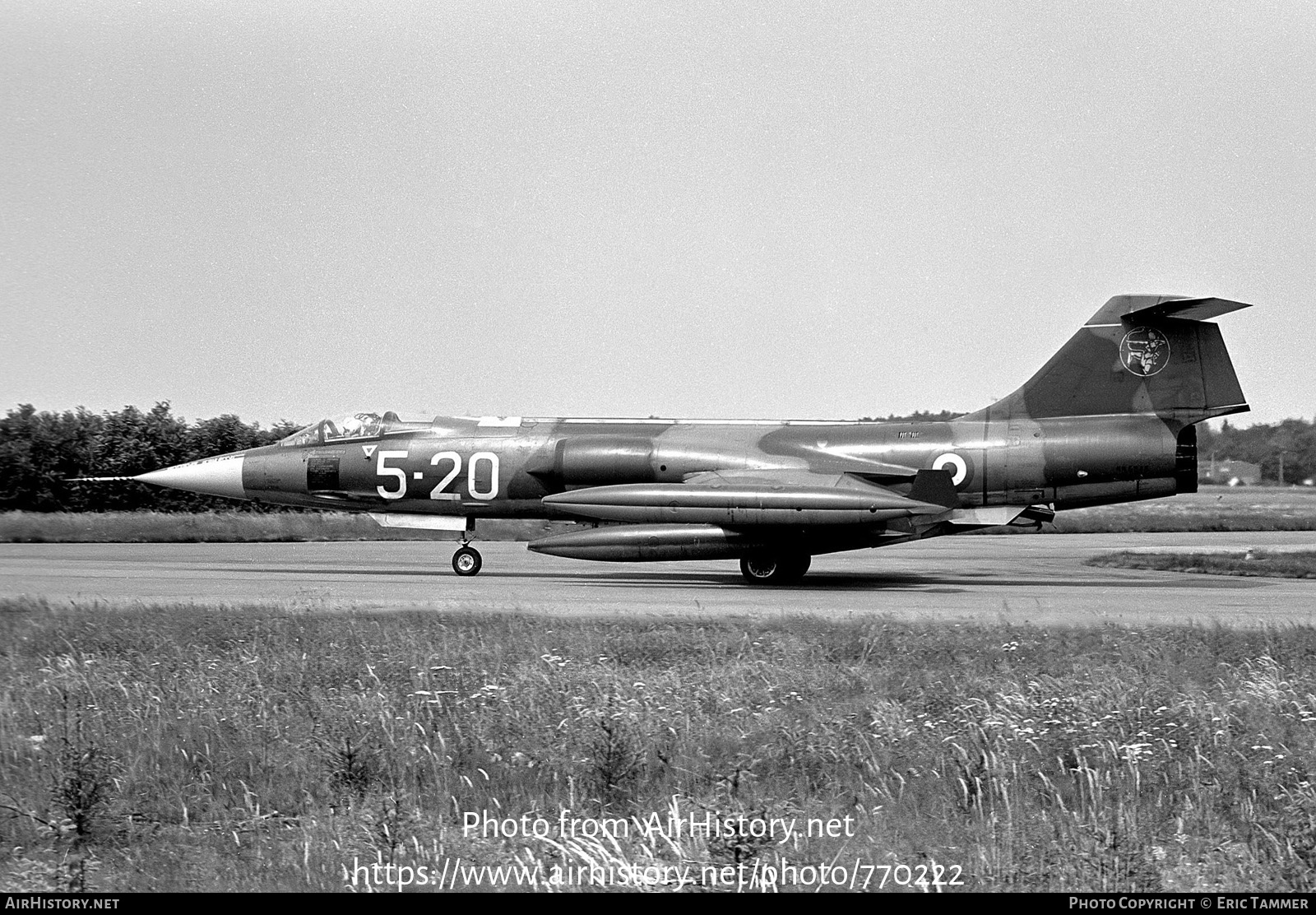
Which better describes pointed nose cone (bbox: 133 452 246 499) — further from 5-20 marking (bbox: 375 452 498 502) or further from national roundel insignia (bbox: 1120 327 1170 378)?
national roundel insignia (bbox: 1120 327 1170 378)

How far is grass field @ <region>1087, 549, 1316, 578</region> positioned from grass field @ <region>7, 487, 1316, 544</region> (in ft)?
23.4

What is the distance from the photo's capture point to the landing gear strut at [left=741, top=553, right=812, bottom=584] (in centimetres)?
1902

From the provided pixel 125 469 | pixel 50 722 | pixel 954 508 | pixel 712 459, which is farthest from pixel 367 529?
pixel 50 722

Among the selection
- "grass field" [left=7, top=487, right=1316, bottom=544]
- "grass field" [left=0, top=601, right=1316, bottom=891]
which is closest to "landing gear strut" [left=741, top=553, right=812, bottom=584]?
"grass field" [left=0, top=601, right=1316, bottom=891]

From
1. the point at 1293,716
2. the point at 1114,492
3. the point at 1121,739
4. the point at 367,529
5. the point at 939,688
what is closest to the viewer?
the point at 1121,739

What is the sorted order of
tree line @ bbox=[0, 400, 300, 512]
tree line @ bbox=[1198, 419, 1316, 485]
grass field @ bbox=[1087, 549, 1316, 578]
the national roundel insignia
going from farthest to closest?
tree line @ bbox=[1198, 419, 1316, 485] → tree line @ bbox=[0, 400, 300, 512] → grass field @ bbox=[1087, 549, 1316, 578] → the national roundel insignia

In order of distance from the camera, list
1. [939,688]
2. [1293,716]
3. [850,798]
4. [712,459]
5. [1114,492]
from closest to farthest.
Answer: [850,798] → [1293,716] → [939,688] → [1114,492] → [712,459]

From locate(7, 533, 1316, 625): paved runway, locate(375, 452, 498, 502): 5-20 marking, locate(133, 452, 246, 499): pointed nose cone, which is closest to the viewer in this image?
locate(7, 533, 1316, 625): paved runway

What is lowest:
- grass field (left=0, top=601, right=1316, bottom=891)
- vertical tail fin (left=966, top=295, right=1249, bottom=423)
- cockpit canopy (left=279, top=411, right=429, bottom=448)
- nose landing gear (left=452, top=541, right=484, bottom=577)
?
grass field (left=0, top=601, right=1316, bottom=891)

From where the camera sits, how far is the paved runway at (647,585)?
1455 cm

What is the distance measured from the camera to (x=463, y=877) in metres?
5.38

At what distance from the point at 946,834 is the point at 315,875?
3.16m

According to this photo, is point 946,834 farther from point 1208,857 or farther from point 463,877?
point 463,877

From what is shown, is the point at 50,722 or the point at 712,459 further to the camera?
the point at 712,459
